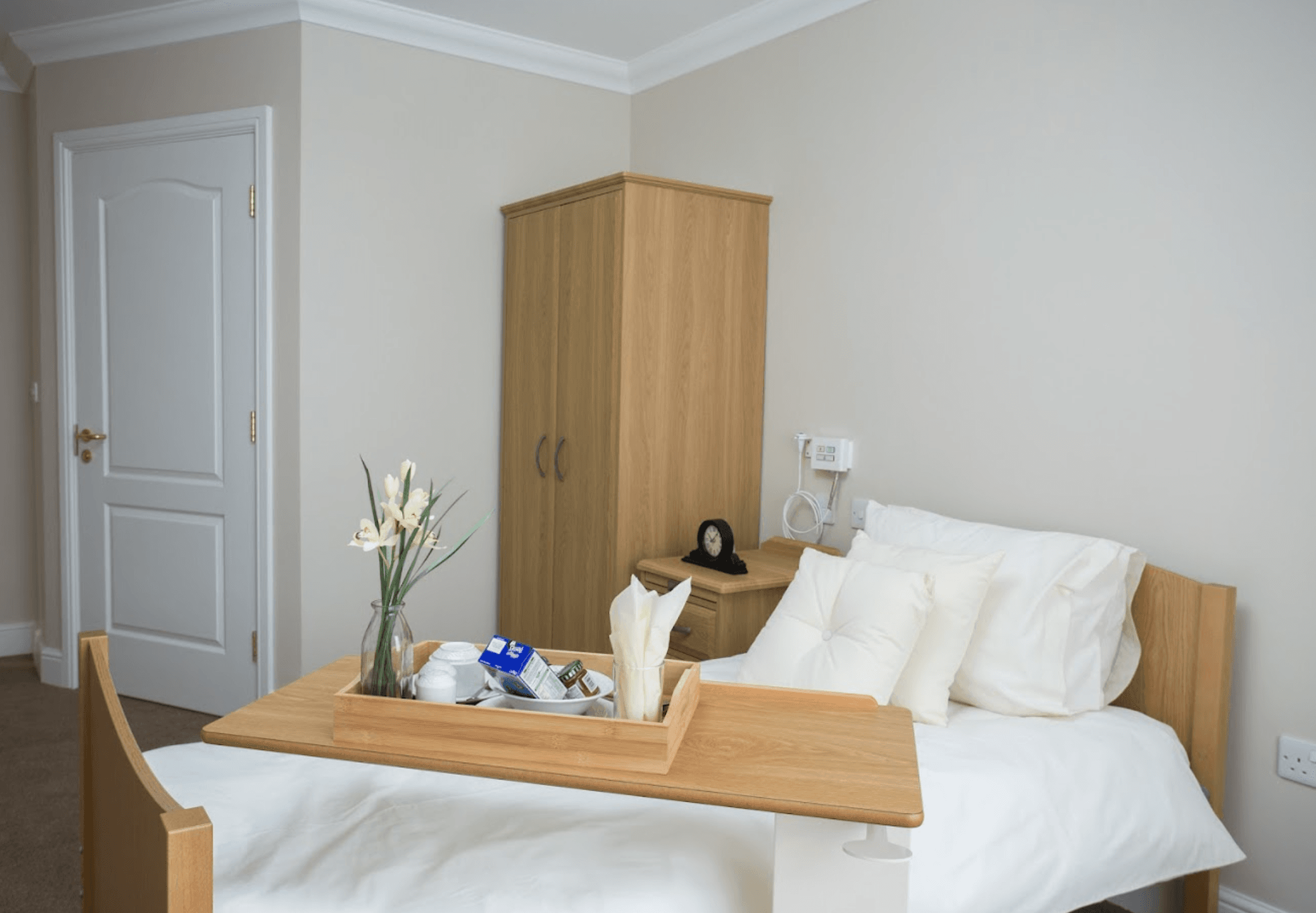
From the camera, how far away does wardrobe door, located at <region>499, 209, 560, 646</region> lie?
12.2 feet

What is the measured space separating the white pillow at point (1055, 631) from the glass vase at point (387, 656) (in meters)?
1.34

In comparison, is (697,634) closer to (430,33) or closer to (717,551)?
(717,551)

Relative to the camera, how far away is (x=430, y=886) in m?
1.39

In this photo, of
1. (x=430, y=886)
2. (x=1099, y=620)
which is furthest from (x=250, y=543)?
(x=1099, y=620)

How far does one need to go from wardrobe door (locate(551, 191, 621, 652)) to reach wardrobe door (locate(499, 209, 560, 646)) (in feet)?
0.20

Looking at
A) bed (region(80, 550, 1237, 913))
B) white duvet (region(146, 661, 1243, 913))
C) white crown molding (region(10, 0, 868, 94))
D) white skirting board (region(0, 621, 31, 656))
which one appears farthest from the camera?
white skirting board (region(0, 621, 31, 656))

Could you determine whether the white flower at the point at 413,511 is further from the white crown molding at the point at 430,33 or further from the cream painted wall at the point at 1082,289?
the white crown molding at the point at 430,33

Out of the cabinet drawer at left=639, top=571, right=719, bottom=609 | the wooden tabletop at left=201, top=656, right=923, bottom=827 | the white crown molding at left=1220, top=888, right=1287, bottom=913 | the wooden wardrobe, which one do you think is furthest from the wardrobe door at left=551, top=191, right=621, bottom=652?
the white crown molding at left=1220, top=888, right=1287, bottom=913

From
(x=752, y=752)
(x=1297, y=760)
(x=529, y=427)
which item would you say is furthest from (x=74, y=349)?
(x=1297, y=760)

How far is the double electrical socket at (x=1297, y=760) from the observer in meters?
2.15

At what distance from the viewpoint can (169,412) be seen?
3891mm

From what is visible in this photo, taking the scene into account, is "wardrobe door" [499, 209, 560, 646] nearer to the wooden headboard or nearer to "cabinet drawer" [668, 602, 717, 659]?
"cabinet drawer" [668, 602, 717, 659]

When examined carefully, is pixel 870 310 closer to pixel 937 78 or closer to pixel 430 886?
pixel 937 78

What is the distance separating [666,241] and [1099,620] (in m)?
1.81
